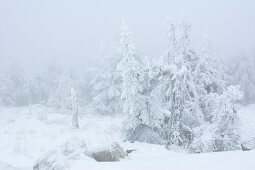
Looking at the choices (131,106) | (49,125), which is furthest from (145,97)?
(49,125)

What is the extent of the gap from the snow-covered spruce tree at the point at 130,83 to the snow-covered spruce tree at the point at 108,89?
1536 centimetres

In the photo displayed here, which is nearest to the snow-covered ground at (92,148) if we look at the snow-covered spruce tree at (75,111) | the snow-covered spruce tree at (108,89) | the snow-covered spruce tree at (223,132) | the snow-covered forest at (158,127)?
the snow-covered forest at (158,127)

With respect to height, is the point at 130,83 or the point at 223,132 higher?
the point at 130,83

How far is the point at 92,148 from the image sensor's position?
12695 millimetres

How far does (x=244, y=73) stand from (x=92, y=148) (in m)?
42.2

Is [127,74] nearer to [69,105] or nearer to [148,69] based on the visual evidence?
[148,69]

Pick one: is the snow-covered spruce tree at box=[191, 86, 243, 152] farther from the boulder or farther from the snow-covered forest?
the boulder

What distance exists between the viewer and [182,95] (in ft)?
66.5

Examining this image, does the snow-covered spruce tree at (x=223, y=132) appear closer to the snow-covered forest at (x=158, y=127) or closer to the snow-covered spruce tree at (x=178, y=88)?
the snow-covered forest at (x=158, y=127)

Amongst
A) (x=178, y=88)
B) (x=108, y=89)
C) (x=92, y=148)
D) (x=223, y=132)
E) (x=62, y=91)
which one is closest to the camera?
(x=92, y=148)

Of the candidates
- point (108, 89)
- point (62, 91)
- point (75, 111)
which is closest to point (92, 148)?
point (75, 111)

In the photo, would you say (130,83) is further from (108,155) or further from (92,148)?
(108,155)

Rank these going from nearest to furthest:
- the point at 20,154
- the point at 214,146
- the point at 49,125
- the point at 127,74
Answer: the point at 214,146, the point at 20,154, the point at 127,74, the point at 49,125

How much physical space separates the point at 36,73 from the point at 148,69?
43.0m
